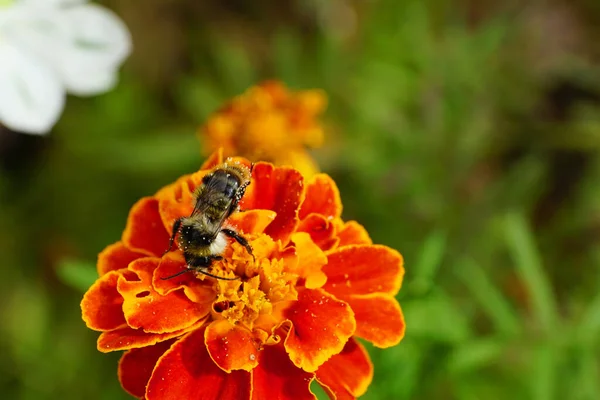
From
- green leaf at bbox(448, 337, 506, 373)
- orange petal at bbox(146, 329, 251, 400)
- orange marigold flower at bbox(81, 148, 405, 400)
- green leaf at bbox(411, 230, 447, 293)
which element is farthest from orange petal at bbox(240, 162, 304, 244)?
green leaf at bbox(448, 337, 506, 373)

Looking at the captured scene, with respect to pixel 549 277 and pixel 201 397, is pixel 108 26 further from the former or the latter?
pixel 549 277

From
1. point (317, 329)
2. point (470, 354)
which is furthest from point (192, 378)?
point (470, 354)

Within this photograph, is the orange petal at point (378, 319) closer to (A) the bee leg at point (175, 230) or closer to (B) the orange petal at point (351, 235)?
(B) the orange petal at point (351, 235)

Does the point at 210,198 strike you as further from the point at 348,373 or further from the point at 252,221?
the point at 348,373

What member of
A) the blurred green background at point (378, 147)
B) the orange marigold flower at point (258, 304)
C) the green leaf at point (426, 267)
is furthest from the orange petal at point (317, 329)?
the blurred green background at point (378, 147)

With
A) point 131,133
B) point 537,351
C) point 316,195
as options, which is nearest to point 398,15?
point 131,133
